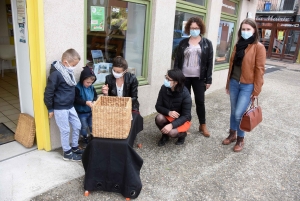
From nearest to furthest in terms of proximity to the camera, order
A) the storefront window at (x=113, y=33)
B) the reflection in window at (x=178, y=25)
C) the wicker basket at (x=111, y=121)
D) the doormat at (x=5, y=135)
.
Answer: the wicker basket at (x=111, y=121) → the doormat at (x=5, y=135) → the storefront window at (x=113, y=33) → the reflection in window at (x=178, y=25)

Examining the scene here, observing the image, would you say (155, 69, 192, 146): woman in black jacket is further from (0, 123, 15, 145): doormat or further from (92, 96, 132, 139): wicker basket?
(0, 123, 15, 145): doormat

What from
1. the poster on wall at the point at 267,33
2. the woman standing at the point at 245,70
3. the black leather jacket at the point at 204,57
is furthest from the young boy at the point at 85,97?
the poster on wall at the point at 267,33

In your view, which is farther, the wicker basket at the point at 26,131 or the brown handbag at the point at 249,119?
the brown handbag at the point at 249,119

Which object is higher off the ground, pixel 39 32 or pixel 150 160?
pixel 39 32

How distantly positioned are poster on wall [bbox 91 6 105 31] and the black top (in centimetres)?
131

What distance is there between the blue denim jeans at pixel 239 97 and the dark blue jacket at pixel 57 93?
2249mm

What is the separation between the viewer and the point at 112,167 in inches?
102

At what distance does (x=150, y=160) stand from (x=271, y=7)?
18.6 meters

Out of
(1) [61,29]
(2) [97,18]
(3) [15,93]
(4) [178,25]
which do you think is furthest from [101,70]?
(3) [15,93]

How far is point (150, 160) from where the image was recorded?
3371mm

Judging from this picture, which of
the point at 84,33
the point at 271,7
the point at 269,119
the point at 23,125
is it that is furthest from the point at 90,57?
the point at 271,7

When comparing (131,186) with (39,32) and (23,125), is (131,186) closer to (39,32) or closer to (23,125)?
(23,125)

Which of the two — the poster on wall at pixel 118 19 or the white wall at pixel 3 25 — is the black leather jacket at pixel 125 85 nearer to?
the poster on wall at pixel 118 19

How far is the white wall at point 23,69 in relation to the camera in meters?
3.05
